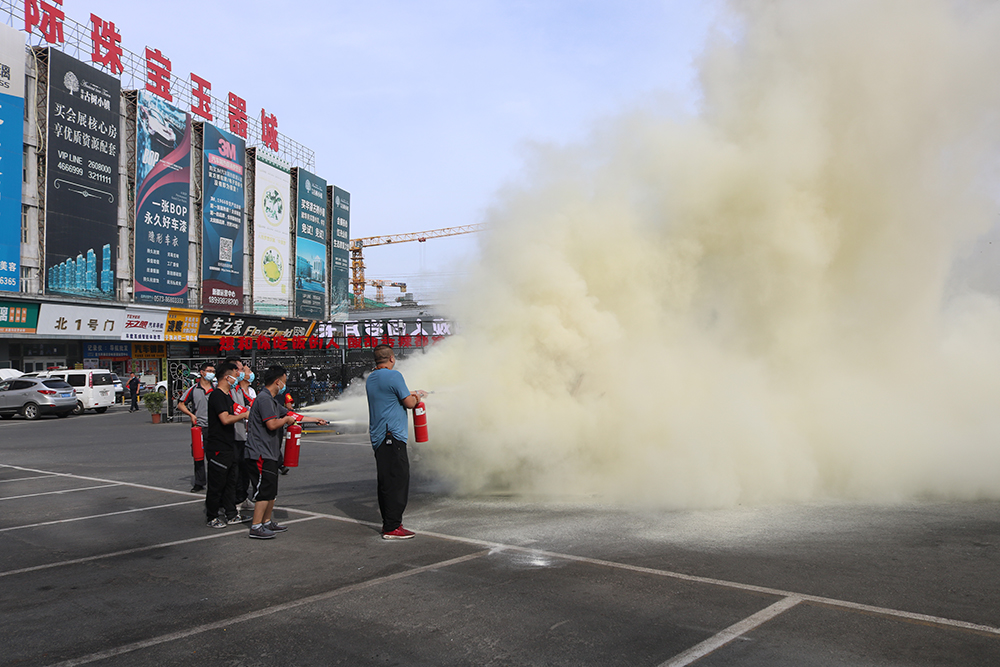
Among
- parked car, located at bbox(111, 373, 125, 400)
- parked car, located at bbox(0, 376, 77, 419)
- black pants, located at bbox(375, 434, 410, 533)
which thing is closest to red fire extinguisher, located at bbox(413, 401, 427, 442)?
black pants, located at bbox(375, 434, 410, 533)

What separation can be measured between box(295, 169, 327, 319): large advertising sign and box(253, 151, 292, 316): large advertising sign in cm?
97

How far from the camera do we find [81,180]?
1283 inches

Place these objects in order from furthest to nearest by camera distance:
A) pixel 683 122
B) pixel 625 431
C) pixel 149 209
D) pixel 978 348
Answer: pixel 149 209 < pixel 978 348 < pixel 683 122 < pixel 625 431

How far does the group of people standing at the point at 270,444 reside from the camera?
22.4 feet

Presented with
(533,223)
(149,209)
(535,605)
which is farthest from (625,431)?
(149,209)

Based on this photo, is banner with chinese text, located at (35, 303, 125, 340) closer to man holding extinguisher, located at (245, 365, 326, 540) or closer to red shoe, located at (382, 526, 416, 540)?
man holding extinguisher, located at (245, 365, 326, 540)

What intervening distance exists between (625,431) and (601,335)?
1181mm

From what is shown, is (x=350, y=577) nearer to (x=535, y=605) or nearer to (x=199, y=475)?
(x=535, y=605)

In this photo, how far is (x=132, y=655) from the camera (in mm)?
4090

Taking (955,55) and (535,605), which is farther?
(955,55)

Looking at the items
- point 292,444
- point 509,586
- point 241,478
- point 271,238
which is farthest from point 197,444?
point 271,238

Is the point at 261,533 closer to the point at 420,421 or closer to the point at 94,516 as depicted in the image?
the point at 420,421

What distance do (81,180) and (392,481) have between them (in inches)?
1282

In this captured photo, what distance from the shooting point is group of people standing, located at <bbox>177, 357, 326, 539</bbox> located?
703 centimetres
